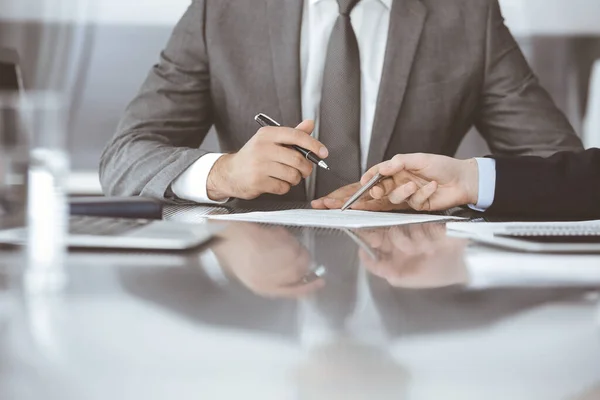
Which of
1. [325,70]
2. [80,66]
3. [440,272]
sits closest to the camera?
[440,272]

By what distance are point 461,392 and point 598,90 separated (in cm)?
325

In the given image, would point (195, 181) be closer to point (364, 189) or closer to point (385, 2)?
point (364, 189)

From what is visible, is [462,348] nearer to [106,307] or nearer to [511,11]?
[106,307]

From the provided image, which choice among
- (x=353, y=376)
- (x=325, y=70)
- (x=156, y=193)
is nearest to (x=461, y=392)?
(x=353, y=376)

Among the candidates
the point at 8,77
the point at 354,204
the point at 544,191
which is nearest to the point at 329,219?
the point at 354,204

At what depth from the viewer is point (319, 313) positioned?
18.0 inches

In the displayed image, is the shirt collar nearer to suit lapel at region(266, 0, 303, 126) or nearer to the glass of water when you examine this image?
suit lapel at region(266, 0, 303, 126)

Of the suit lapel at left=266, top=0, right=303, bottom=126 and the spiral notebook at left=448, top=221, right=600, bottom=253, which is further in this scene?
the suit lapel at left=266, top=0, right=303, bottom=126

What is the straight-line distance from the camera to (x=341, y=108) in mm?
1880

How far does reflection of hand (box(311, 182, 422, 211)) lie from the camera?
1363mm

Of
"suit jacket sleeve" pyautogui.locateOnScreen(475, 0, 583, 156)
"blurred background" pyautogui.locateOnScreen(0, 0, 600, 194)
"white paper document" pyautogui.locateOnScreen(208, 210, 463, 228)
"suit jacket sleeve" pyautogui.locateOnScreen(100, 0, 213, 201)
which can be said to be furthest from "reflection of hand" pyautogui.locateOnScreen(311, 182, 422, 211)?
"blurred background" pyautogui.locateOnScreen(0, 0, 600, 194)

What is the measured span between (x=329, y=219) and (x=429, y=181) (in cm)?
40

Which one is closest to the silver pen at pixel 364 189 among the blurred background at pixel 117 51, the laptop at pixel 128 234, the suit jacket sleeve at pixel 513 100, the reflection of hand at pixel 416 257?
the reflection of hand at pixel 416 257

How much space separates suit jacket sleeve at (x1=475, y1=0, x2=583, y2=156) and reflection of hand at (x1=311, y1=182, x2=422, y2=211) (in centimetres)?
73
